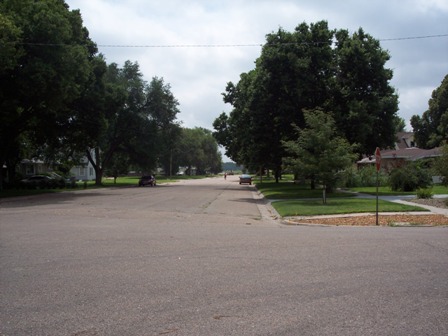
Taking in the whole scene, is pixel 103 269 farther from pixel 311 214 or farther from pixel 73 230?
pixel 311 214

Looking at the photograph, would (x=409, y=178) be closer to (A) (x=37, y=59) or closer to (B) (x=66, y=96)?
(B) (x=66, y=96)

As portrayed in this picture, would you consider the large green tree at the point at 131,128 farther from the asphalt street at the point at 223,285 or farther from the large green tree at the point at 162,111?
the asphalt street at the point at 223,285

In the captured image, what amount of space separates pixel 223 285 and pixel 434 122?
226 feet

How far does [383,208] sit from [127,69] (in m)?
51.7

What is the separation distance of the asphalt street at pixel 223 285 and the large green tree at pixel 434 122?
5474cm

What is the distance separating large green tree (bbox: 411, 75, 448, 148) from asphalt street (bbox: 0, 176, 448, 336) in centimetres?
5474

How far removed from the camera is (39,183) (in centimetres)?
4891

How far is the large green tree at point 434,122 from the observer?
6116cm

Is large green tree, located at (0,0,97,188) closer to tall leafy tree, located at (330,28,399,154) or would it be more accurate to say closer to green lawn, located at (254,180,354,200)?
green lawn, located at (254,180,354,200)

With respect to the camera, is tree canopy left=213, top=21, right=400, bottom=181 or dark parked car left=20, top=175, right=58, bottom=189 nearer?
tree canopy left=213, top=21, right=400, bottom=181

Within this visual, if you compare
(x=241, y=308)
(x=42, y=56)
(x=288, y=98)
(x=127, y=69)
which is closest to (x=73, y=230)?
(x=241, y=308)

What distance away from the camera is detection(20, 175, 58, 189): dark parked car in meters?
47.6

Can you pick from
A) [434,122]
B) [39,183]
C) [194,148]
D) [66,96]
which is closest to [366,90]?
[66,96]

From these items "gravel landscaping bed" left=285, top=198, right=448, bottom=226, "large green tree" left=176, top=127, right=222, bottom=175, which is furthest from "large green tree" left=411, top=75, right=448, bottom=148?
"large green tree" left=176, top=127, right=222, bottom=175
